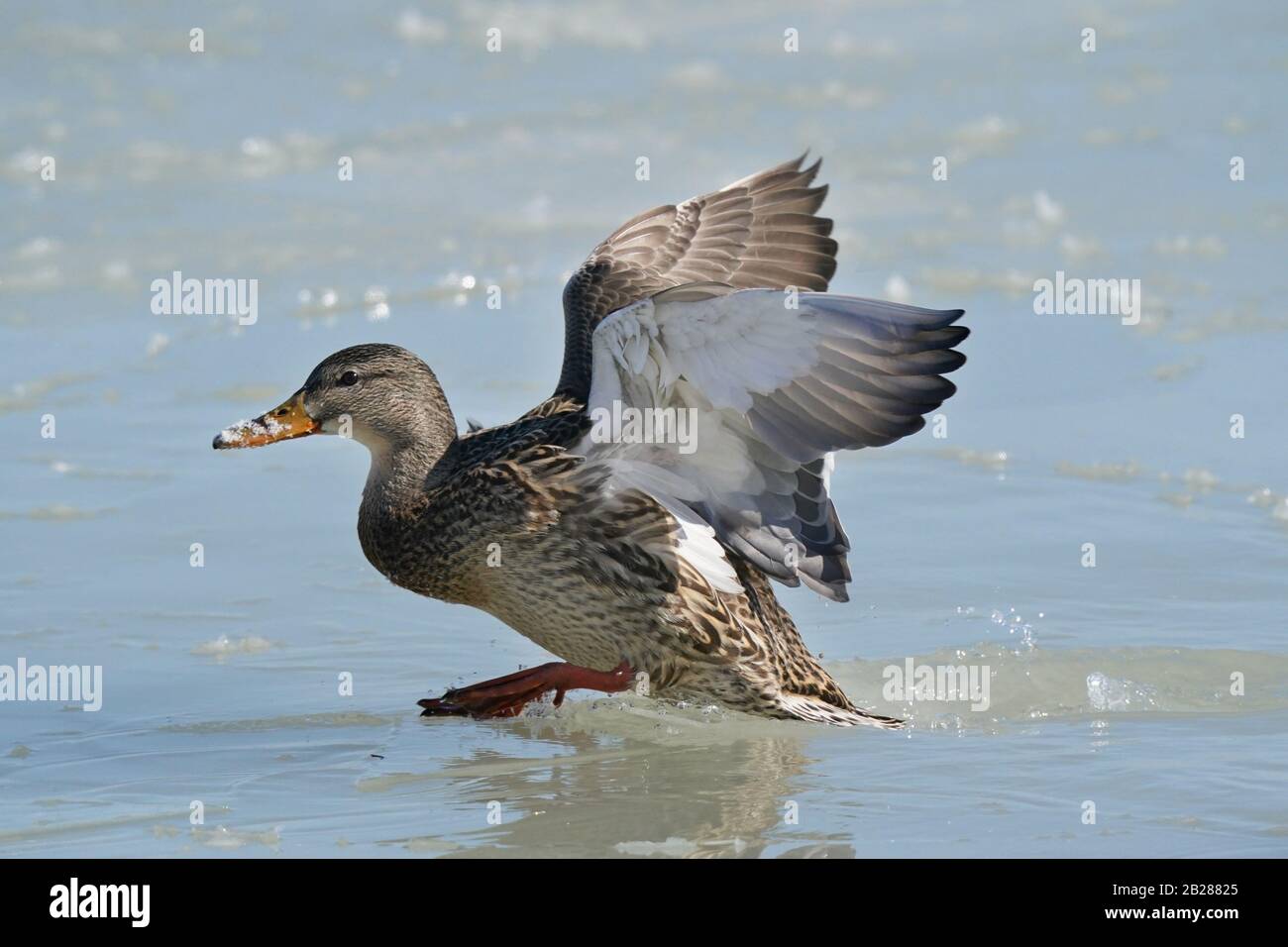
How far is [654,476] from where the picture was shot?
6383 millimetres

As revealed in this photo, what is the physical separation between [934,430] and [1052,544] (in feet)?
4.15

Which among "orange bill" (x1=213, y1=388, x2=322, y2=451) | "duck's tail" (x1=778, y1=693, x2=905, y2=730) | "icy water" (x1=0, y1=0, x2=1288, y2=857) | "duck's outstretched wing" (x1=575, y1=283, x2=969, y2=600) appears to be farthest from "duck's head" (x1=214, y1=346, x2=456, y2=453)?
"duck's tail" (x1=778, y1=693, x2=905, y2=730)

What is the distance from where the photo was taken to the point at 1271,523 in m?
8.07

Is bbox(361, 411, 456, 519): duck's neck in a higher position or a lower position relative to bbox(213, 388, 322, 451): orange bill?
lower

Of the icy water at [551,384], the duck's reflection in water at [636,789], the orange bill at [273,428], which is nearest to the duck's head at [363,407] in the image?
the orange bill at [273,428]

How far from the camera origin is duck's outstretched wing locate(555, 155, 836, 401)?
24.5ft

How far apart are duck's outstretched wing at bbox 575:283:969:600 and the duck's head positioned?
0.70 metres

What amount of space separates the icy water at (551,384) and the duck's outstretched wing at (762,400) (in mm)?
693

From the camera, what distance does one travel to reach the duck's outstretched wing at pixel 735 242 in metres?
7.46

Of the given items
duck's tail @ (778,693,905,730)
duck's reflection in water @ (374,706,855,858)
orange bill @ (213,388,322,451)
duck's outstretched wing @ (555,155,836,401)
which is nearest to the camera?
duck's reflection in water @ (374,706,855,858)

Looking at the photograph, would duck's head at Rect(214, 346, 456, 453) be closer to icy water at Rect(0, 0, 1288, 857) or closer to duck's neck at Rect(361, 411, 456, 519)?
duck's neck at Rect(361, 411, 456, 519)

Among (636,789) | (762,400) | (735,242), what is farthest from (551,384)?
(636,789)

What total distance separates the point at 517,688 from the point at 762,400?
1276 millimetres

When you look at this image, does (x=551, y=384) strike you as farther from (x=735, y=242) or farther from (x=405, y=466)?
(x=405, y=466)
